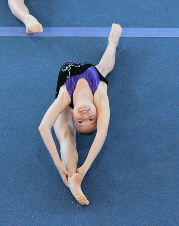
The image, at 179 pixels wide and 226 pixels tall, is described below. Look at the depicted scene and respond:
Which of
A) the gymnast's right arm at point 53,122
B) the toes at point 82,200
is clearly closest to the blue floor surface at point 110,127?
the toes at point 82,200

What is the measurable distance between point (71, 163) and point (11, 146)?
14.2 inches

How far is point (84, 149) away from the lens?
1.75 metres

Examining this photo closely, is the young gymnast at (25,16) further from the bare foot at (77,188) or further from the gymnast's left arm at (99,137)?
the bare foot at (77,188)

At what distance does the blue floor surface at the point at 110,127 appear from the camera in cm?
152

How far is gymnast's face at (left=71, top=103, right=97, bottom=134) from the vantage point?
1.56m

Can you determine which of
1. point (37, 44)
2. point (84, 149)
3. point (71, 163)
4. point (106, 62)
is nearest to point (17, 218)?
point (71, 163)

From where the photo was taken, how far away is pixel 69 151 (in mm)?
1649

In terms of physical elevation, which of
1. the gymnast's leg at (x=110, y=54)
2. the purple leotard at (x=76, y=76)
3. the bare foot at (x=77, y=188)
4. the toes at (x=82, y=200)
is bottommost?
the toes at (x=82, y=200)

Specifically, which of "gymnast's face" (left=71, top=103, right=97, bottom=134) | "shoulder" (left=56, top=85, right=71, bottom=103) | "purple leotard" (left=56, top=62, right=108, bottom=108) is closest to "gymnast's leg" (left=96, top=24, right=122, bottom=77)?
"purple leotard" (left=56, top=62, right=108, bottom=108)

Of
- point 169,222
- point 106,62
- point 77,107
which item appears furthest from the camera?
point 106,62

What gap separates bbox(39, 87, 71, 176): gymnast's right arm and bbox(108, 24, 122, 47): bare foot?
626mm

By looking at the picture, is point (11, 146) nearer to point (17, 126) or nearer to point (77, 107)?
point (17, 126)

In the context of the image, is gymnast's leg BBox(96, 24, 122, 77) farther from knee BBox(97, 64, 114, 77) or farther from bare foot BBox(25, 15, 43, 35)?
bare foot BBox(25, 15, 43, 35)

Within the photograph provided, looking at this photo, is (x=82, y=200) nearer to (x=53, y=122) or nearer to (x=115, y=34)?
(x=53, y=122)
